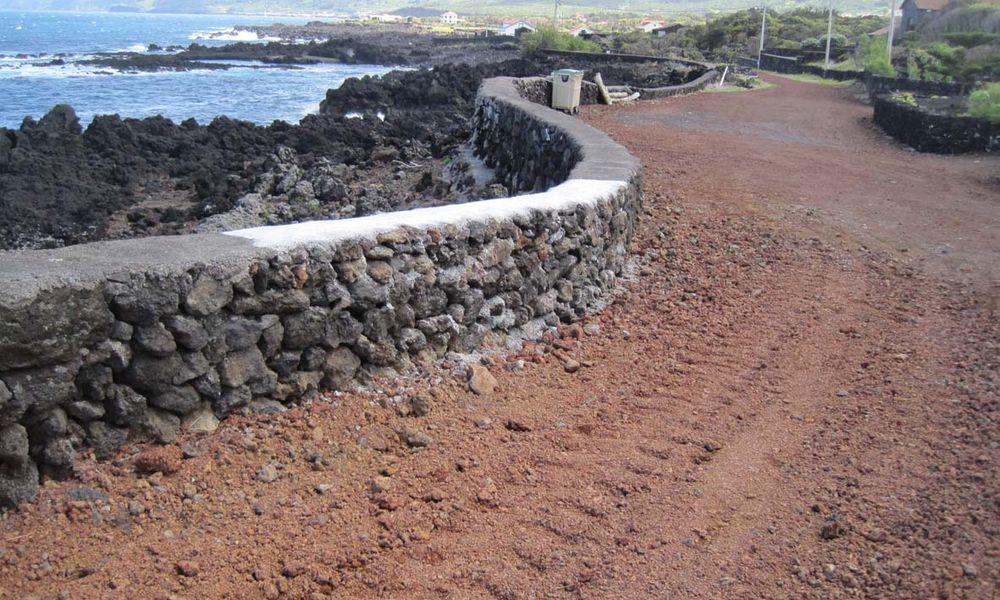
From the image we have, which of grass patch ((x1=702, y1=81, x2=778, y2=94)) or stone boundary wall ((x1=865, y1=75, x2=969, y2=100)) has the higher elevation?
stone boundary wall ((x1=865, y1=75, x2=969, y2=100))

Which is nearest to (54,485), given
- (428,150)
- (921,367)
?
(921,367)

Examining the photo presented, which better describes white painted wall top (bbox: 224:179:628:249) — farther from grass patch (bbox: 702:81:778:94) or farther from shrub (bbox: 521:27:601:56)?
shrub (bbox: 521:27:601:56)

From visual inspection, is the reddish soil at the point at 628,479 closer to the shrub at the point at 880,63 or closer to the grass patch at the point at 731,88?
the grass patch at the point at 731,88

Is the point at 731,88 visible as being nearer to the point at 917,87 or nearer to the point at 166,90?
the point at 917,87

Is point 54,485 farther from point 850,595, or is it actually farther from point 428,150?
point 428,150

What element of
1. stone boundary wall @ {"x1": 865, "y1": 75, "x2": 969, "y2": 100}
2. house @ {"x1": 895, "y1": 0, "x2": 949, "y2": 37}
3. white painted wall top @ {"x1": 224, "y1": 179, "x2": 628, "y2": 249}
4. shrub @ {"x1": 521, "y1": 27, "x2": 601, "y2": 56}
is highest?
house @ {"x1": 895, "y1": 0, "x2": 949, "y2": 37}

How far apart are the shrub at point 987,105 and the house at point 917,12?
4182cm

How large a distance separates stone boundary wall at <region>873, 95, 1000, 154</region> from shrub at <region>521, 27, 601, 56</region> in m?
29.1

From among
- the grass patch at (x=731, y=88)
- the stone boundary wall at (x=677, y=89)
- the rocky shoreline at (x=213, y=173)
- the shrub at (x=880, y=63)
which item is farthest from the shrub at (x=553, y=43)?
the rocky shoreline at (x=213, y=173)

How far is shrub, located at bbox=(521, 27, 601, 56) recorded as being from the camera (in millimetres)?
44094

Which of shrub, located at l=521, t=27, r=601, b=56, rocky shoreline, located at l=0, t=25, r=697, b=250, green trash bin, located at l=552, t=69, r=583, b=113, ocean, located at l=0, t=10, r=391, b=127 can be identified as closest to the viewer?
rocky shoreline, located at l=0, t=25, r=697, b=250

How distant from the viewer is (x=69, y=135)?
1895 centimetres

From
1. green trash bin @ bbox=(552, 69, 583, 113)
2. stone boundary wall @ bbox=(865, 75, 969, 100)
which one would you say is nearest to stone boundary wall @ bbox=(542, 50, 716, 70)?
stone boundary wall @ bbox=(865, 75, 969, 100)

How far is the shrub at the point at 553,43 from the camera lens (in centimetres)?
4409
